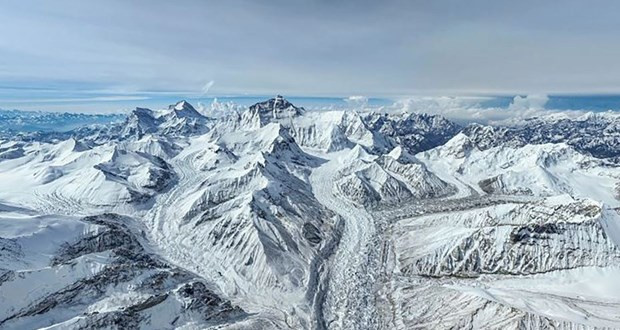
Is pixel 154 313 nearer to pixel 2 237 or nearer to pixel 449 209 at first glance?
pixel 2 237

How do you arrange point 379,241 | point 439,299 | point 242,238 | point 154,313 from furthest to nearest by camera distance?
point 379,241
point 242,238
point 439,299
point 154,313

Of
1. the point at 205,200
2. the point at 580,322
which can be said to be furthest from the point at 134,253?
the point at 580,322

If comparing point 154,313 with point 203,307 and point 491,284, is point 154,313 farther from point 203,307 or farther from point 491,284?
point 491,284

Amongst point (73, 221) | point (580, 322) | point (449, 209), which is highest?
point (73, 221)

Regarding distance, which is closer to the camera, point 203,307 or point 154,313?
point 154,313

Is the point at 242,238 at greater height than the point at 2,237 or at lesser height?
lesser

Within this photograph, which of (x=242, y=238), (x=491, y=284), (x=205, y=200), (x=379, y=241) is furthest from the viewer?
(x=205, y=200)

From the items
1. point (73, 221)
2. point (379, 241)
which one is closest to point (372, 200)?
point (379, 241)

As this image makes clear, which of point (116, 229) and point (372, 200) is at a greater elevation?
point (116, 229)

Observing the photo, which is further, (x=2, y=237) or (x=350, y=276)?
(x=350, y=276)
